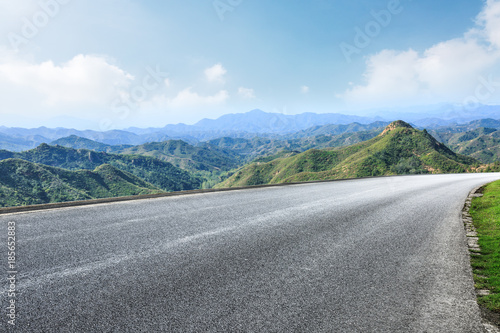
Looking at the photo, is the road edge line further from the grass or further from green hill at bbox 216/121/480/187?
green hill at bbox 216/121/480/187

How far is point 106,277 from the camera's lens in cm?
322

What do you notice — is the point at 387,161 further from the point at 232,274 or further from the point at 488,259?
the point at 232,274

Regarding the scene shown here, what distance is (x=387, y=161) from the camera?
105m

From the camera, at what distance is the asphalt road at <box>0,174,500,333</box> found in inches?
99.5

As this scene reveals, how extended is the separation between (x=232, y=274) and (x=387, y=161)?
119 meters

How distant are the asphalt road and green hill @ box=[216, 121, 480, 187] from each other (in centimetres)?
A: 7926

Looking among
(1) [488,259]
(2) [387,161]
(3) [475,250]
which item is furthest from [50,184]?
(2) [387,161]

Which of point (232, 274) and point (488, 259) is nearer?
point (232, 274)

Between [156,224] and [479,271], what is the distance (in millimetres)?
6247

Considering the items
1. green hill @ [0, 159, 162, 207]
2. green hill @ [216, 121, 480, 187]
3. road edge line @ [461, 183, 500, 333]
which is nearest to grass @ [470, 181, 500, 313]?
road edge line @ [461, 183, 500, 333]

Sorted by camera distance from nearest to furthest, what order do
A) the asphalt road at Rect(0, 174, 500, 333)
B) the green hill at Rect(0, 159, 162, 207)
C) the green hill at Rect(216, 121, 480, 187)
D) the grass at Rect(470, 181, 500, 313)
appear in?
the asphalt road at Rect(0, 174, 500, 333), the grass at Rect(470, 181, 500, 313), the green hill at Rect(216, 121, 480, 187), the green hill at Rect(0, 159, 162, 207)

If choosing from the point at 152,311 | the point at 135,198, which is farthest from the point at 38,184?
the point at 152,311

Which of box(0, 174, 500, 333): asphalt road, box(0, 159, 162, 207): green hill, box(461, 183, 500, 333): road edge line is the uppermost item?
box(0, 174, 500, 333): asphalt road

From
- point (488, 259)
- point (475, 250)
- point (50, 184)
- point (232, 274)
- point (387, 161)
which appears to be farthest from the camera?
point (50, 184)
